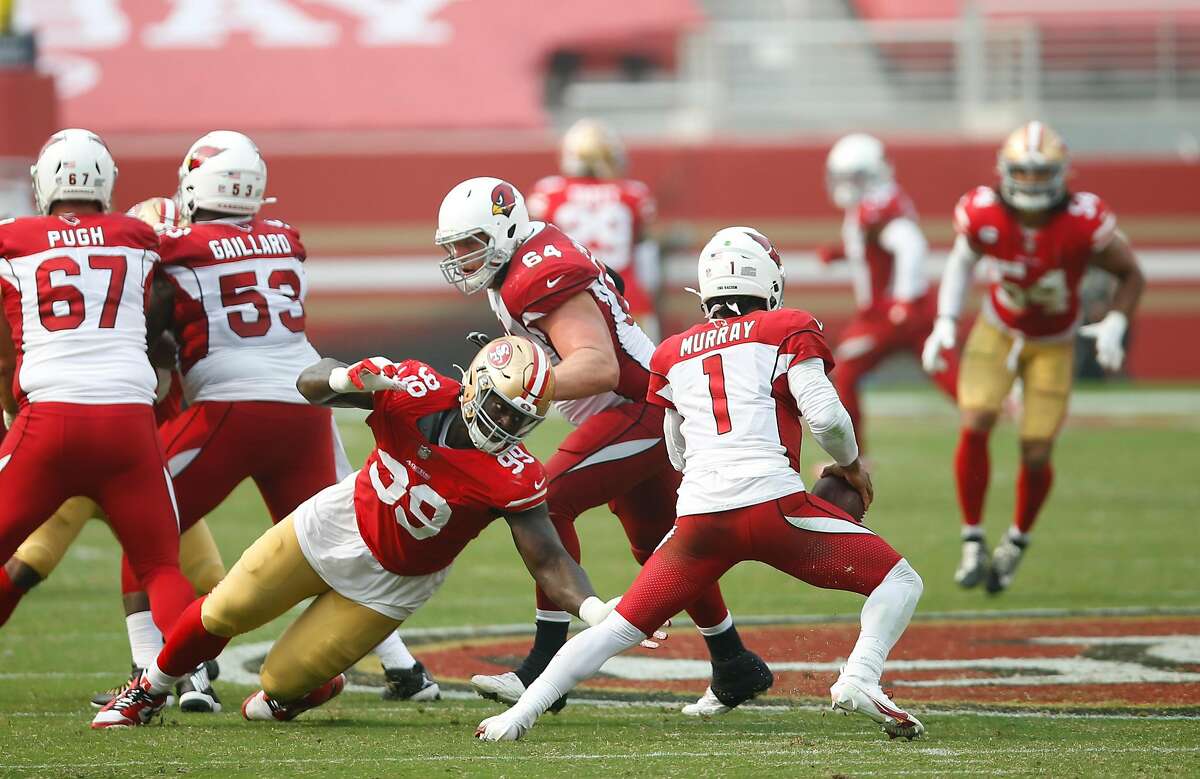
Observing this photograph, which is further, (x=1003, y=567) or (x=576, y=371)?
(x=1003, y=567)

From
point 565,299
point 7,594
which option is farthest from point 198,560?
point 565,299

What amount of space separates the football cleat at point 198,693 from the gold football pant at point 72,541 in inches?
14.2

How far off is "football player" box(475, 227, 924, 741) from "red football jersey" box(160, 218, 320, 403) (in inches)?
55.2

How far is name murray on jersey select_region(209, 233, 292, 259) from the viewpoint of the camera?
Result: 18.8 feet

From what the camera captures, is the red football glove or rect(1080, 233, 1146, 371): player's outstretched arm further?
the red football glove

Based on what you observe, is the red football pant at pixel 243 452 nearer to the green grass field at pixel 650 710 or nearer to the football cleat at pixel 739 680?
the green grass field at pixel 650 710

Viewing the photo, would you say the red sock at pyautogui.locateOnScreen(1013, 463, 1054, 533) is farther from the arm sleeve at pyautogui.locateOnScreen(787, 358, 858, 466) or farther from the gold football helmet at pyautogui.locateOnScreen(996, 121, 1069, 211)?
the arm sleeve at pyautogui.locateOnScreen(787, 358, 858, 466)

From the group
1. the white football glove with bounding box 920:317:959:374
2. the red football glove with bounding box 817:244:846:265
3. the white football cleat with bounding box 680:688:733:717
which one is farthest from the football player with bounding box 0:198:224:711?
the red football glove with bounding box 817:244:846:265

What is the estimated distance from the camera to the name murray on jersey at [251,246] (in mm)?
5734

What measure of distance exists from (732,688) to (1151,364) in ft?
42.9

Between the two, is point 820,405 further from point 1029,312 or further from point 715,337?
point 1029,312

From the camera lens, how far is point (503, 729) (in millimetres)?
4781

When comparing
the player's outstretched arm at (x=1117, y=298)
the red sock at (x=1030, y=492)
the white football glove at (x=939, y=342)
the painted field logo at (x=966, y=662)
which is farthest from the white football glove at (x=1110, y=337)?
the painted field logo at (x=966, y=662)

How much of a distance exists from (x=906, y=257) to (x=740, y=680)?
19.2 ft
